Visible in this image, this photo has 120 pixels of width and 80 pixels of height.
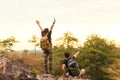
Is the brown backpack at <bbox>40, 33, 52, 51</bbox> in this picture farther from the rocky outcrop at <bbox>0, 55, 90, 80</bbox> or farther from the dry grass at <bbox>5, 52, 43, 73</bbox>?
the rocky outcrop at <bbox>0, 55, 90, 80</bbox>

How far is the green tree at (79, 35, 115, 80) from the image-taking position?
23.2 m

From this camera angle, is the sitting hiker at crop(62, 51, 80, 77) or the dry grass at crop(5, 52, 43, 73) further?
the dry grass at crop(5, 52, 43, 73)

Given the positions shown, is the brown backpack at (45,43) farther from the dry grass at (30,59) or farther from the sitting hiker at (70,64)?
the dry grass at (30,59)

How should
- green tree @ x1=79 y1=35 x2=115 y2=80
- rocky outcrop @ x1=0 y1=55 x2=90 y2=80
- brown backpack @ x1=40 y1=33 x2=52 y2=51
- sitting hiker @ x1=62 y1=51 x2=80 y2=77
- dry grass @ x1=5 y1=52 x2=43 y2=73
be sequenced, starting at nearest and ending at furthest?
rocky outcrop @ x1=0 y1=55 x2=90 y2=80 < sitting hiker @ x1=62 y1=51 x2=80 y2=77 < brown backpack @ x1=40 y1=33 x2=52 y2=51 < green tree @ x1=79 y1=35 x2=115 y2=80 < dry grass @ x1=5 y1=52 x2=43 y2=73

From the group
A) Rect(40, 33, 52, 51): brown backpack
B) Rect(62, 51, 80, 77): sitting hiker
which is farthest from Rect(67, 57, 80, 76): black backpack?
Rect(40, 33, 52, 51): brown backpack

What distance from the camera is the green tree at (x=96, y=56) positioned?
2325cm

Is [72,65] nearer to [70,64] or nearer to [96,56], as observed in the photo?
[70,64]

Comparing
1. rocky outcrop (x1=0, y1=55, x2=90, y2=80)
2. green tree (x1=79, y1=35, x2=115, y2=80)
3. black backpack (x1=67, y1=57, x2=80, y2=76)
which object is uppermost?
green tree (x1=79, y1=35, x2=115, y2=80)

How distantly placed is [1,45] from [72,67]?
13.5 meters

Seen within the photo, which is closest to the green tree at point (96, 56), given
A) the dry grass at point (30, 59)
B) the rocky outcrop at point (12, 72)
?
the dry grass at point (30, 59)

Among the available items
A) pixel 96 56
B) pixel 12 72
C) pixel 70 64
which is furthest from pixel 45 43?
pixel 12 72

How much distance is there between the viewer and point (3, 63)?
1191 centimetres

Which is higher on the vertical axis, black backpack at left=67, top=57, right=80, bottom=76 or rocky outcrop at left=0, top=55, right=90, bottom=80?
black backpack at left=67, top=57, right=80, bottom=76

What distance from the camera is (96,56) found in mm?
23312
